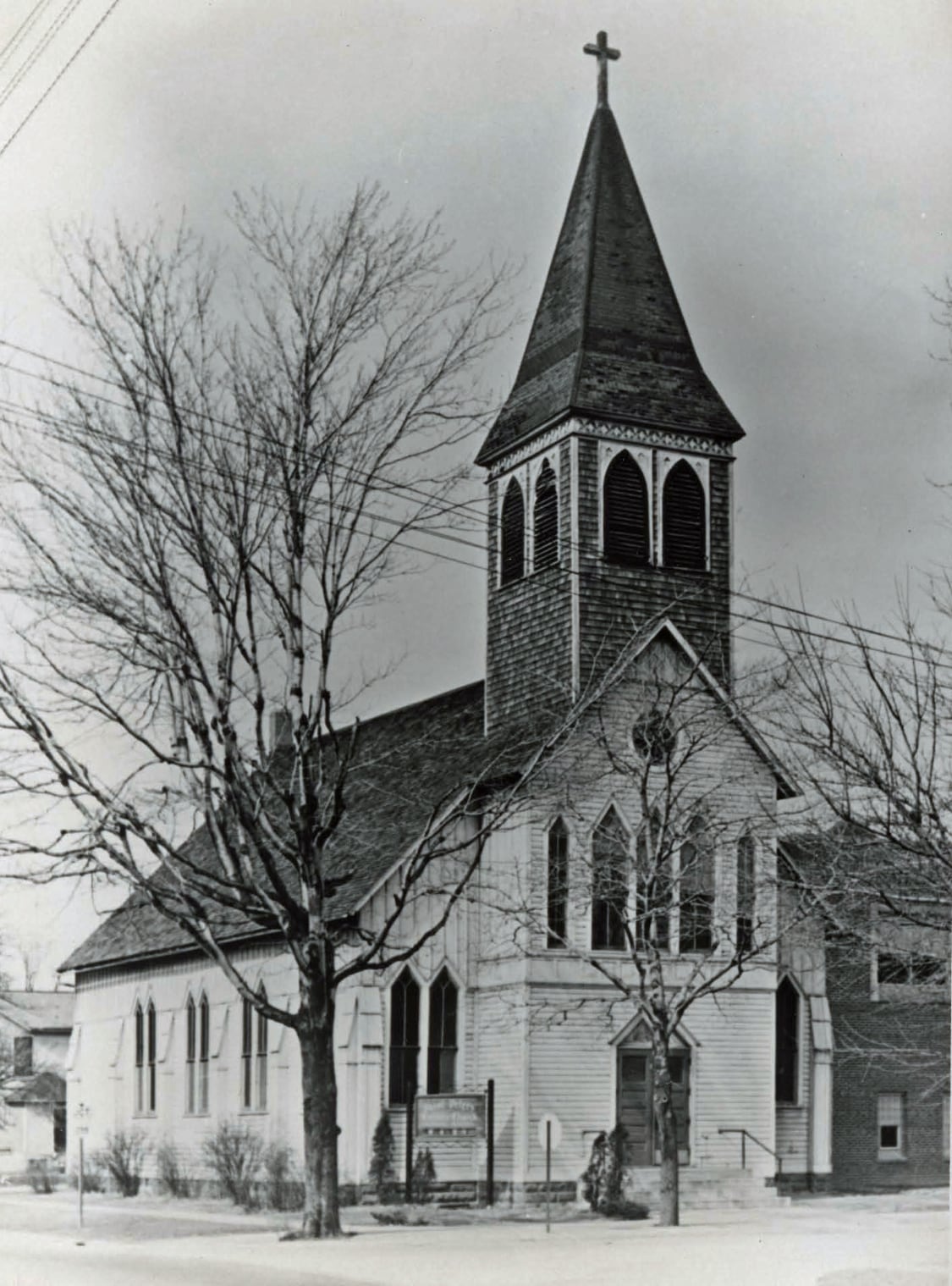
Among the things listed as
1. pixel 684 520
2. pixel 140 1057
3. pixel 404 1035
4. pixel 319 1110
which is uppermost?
pixel 684 520

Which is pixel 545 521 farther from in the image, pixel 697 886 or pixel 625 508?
pixel 697 886

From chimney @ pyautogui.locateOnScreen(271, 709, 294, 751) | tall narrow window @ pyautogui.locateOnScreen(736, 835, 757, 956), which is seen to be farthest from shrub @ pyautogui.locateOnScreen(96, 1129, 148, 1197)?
tall narrow window @ pyautogui.locateOnScreen(736, 835, 757, 956)

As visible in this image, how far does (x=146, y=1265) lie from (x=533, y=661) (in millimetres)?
12099

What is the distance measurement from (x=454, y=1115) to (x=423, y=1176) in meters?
1.05

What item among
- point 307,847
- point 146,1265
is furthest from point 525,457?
point 146,1265

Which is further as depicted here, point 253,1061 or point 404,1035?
point 253,1061

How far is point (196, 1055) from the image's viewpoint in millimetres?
35906

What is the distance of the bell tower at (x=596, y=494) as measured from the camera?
27859 millimetres

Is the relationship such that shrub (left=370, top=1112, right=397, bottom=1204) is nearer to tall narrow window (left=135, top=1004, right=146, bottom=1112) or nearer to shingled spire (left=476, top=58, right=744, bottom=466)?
tall narrow window (left=135, top=1004, right=146, bottom=1112)

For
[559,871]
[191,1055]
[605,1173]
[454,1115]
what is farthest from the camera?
[191,1055]

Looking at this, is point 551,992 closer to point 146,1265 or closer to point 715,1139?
point 715,1139

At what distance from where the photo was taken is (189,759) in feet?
81.0

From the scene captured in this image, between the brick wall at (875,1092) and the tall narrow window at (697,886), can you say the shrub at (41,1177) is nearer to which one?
the brick wall at (875,1092)

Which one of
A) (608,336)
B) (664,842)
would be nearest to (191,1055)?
(664,842)
